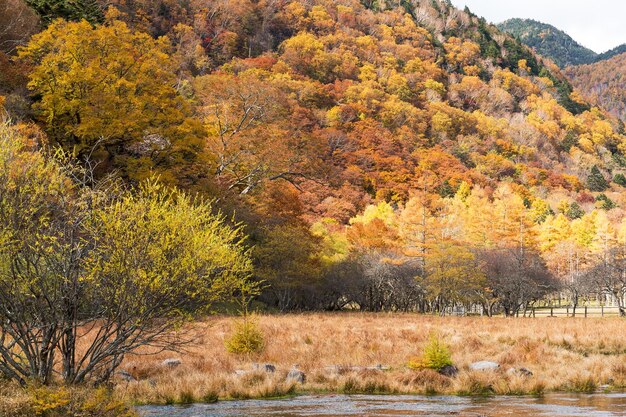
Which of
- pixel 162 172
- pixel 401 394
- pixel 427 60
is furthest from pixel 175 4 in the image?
pixel 401 394

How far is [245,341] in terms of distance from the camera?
81.7ft

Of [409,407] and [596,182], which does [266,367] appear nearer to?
[409,407]

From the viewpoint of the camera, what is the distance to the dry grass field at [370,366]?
63.6 ft

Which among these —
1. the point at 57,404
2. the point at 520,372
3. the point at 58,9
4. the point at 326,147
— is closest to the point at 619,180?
the point at 326,147

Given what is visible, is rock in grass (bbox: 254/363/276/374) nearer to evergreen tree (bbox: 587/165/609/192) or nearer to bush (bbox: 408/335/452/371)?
bush (bbox: 408/335/452/371)

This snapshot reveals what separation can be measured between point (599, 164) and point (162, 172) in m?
154

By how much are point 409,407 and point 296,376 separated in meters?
4.32

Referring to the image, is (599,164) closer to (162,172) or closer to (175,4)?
(175,4)

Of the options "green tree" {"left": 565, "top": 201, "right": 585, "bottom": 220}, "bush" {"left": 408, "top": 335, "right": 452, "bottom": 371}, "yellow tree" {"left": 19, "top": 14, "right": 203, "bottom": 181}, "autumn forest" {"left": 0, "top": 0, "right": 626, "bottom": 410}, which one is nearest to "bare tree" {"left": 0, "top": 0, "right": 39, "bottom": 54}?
"autumn forest" {"left": 0, "top": 0, "right": 626, "bottom": 410}

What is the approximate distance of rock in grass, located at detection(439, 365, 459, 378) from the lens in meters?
21.5

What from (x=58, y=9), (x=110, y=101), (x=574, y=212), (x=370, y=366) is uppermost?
(x=58, y=9)

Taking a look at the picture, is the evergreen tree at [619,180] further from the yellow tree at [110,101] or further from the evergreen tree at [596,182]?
the yellow tree at [110,101]

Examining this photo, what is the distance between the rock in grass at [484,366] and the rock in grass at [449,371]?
0.79 m

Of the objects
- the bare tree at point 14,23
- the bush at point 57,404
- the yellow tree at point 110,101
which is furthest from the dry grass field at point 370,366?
the bare tree at point 14,23
